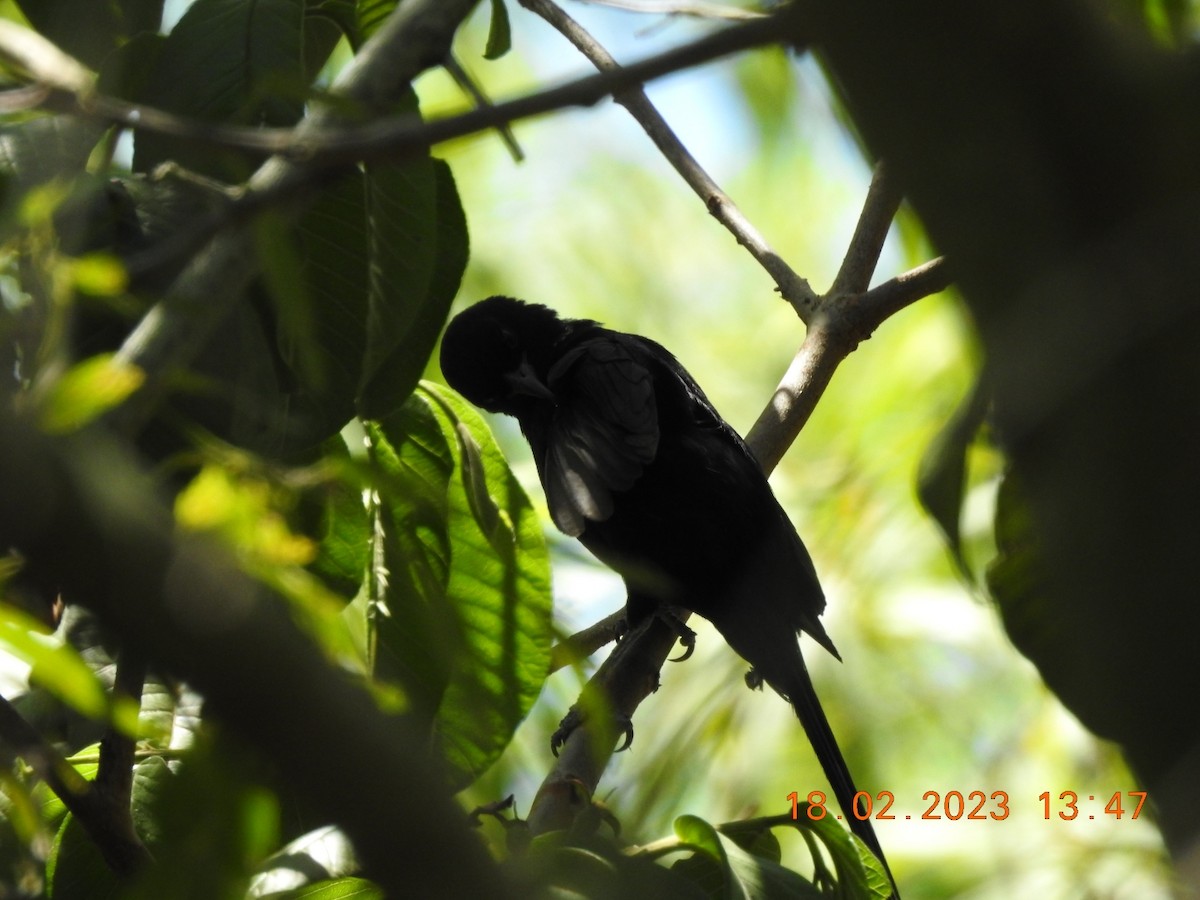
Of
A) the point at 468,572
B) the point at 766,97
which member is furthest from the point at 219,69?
the point at 766,97

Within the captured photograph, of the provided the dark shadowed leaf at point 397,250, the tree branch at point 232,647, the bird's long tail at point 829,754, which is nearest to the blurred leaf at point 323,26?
the dark shadowed leaf at point 397,250

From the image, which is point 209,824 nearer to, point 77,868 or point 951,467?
point 951,467

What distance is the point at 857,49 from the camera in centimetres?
83

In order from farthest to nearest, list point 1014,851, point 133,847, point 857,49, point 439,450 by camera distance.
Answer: point 1014,851 → point 439,450 → point 133,847 → point 857,49

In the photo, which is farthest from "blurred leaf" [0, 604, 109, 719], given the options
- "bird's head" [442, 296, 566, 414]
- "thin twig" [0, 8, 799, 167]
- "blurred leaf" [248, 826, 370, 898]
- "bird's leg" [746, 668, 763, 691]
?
"bird's head" [442, 296, 566, 414]

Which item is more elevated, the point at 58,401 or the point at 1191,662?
the point at 58,401

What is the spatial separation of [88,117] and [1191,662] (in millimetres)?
914

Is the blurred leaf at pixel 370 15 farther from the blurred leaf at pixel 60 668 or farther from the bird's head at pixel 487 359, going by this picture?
the bird's head at pixel 487 359

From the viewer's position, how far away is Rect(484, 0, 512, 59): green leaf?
1810mm

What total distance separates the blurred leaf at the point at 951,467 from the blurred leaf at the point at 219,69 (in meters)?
1.04

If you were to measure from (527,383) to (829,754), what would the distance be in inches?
51.1

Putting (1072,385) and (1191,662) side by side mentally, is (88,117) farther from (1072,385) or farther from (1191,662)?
(1191,662)

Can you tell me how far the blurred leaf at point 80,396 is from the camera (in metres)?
0.76

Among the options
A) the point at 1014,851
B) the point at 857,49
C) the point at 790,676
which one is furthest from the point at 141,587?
the point at 1014,851
